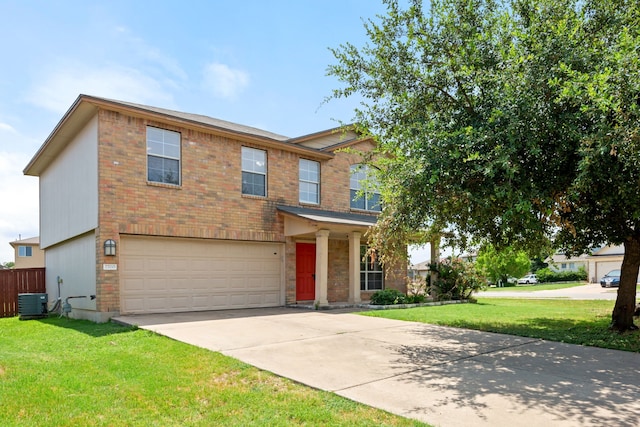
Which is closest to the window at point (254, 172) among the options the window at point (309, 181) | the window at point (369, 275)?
the window at point (309, 181)

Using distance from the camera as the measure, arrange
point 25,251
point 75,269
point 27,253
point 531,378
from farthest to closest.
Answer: point 27,253
point 25,251
point 75,269
point 531,378

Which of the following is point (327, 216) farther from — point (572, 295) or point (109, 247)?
point (572, 295)

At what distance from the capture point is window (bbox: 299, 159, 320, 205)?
16200mm

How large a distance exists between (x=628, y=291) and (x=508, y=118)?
5541mm

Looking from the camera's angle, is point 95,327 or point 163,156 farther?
point 163,156

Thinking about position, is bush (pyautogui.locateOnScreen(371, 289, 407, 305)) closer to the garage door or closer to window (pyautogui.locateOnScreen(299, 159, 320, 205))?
the garage door

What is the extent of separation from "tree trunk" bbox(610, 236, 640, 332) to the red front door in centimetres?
925

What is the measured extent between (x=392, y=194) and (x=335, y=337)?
9.99 feet

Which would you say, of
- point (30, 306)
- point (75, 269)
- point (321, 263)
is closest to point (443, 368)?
point (321, 263)

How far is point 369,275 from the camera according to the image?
17672mm

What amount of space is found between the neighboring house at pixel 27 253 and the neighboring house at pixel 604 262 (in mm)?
53944

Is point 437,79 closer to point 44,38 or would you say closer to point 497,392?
point 497,392

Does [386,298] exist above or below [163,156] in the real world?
below

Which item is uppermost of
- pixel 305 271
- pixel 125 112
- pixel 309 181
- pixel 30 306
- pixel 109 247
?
pixel 125 112
